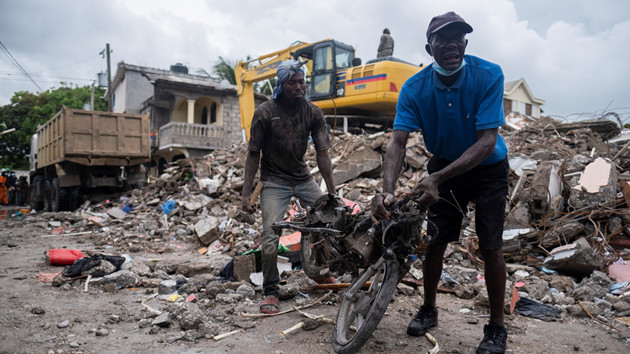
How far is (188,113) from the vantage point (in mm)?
21969

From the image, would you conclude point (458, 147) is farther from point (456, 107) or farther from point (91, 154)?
point (91, 154)

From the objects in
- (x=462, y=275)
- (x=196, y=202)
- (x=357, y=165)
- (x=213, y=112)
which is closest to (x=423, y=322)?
(x=462, y=275)

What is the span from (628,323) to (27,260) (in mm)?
6843

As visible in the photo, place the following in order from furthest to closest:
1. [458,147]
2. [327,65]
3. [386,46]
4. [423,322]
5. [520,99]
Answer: [520,99] → [386,46] → [327,65] → [423,322] → [458,147]

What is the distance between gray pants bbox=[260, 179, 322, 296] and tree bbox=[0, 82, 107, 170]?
30531 mm

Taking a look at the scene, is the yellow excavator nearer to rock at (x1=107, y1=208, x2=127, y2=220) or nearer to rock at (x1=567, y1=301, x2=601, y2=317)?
rock at (x1=107, y1=208, x2=127, y2=220)

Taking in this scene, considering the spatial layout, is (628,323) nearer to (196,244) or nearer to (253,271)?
(253,271)

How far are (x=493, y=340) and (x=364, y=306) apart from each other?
2.61 ft

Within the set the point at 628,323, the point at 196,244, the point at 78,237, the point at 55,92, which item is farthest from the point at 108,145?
the point at 55,92

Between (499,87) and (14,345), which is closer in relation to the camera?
(499,87)

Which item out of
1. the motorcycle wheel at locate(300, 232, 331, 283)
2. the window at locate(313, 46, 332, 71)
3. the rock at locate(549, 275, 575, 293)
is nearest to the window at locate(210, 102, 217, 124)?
the window at locate(313, 46, 332, 71)

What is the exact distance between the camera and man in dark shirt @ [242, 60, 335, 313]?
3660 millimetres

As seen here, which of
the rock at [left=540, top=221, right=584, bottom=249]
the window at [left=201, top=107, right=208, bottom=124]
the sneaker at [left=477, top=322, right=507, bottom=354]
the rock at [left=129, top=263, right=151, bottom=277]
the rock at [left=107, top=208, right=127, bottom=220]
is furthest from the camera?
the window at [left=201, top=107, right=208, bottom=124]

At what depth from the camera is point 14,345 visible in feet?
8.98
